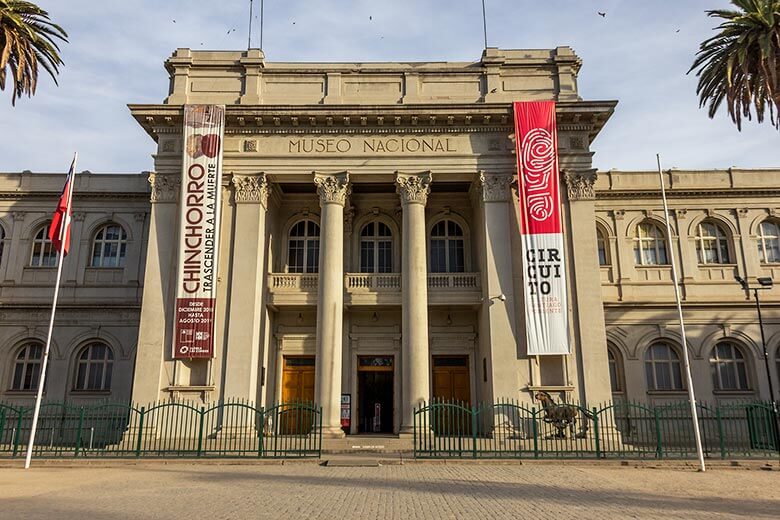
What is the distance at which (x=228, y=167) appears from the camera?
24.0m

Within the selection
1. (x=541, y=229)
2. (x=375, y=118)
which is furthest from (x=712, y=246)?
(x=375, y=118)

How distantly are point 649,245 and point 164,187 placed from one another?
2231cm

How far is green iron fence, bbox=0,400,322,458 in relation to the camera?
58.0ft

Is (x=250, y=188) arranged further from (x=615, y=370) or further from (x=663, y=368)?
(x=663, y=368)

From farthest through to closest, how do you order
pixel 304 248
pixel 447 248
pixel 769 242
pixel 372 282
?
1. pixel 769 242
2. pixel 304 248
3. pixel 447 248
4. pixel 372 282

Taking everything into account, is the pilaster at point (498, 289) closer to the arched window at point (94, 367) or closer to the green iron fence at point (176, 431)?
the green iron fence at point (176, 431)

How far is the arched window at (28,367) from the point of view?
1064 inches

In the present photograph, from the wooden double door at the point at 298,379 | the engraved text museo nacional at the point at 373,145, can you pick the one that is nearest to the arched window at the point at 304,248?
the wooden double door at the point at 298,379

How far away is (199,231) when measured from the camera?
22.8 metres

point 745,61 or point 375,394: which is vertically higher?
point 745,61

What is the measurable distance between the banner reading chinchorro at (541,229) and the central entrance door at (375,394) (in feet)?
22.6

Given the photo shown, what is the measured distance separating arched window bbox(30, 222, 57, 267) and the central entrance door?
15.9m

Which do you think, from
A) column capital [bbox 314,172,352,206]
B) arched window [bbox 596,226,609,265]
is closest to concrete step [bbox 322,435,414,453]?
column capital [bbox 314,172,352,206]

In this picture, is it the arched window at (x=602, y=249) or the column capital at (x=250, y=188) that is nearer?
the column capital at (x=250, y=188)
